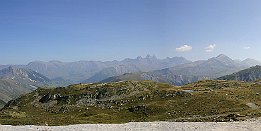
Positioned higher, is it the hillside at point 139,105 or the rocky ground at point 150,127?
the rocky ground at point 150,127

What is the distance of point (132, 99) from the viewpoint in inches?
5330

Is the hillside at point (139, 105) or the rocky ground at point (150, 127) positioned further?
the hillside at point (139, 105)

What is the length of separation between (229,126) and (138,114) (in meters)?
59.2

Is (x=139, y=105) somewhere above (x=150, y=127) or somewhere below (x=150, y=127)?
below

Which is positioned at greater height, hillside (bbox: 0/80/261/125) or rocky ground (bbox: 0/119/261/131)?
rocky ground (bbox: 0/119/261/131)

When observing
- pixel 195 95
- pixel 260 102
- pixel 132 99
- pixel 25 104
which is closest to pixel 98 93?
pixel 132 99

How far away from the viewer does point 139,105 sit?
111812mm

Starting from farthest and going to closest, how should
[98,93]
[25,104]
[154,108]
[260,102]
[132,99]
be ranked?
[25,104]
[98,93]
[132,99]
[154,108]
[260,102]

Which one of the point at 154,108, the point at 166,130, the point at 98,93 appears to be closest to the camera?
the point at 166,130

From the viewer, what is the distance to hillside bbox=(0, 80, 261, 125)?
7756 centimetres

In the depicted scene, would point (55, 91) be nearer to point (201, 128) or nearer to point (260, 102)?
point (260, 102)

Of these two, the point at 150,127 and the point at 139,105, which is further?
the point at 139,105

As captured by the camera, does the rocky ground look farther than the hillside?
No

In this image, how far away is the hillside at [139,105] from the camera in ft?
254
